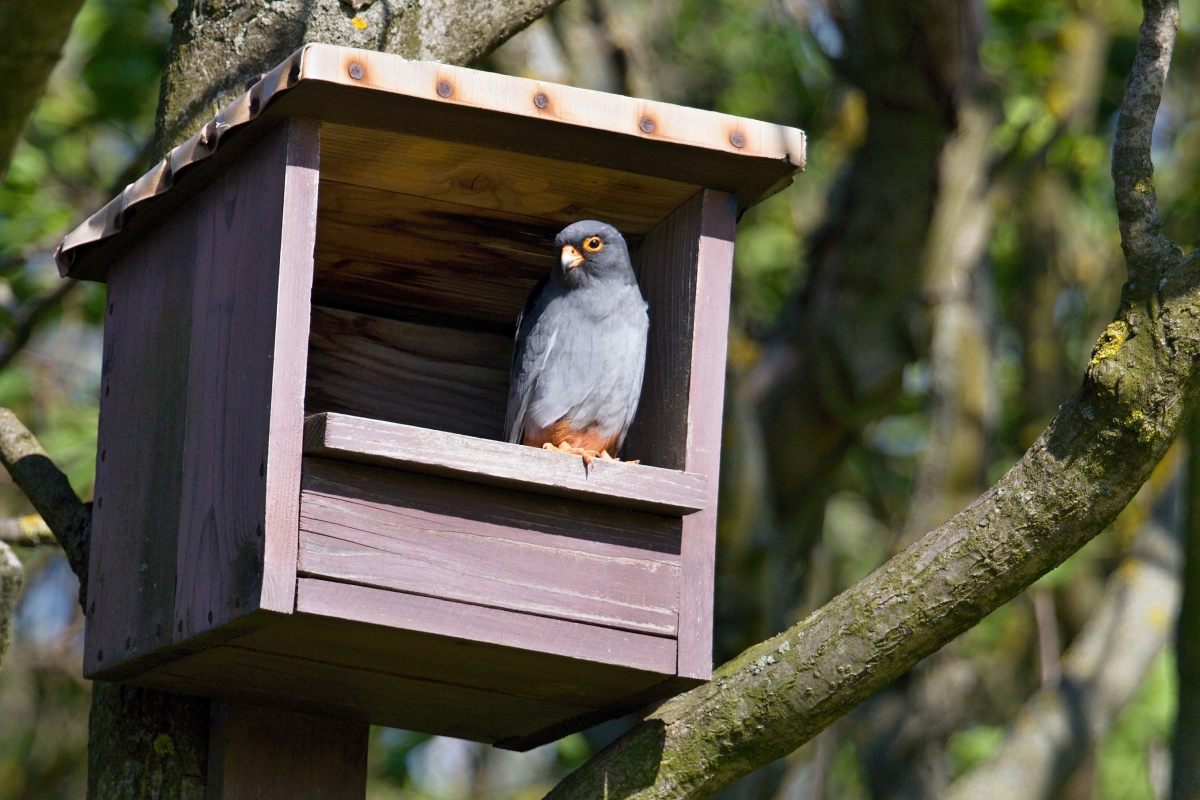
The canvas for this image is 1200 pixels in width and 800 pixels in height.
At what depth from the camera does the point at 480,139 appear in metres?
3.12

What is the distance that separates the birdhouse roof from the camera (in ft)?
9.37

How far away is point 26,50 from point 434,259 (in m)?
1.15

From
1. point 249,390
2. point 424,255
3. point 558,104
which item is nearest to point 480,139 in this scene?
point 558,104

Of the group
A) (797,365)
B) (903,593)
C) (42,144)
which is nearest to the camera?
(903,593)

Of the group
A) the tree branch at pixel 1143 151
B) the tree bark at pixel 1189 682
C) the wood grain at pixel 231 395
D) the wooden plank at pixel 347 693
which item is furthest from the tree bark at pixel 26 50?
the tree bark at pixel 1189 682

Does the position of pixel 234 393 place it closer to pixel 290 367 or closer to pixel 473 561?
pixel 290 367

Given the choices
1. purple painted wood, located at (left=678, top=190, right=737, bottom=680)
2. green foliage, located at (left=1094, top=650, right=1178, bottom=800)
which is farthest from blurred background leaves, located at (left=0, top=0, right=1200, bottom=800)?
purple painted wood, located at (left=678, top=190, right=737, bottom=680)

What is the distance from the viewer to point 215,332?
122 inches

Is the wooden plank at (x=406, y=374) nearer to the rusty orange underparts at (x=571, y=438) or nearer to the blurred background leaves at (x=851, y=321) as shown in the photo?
the rusty orange underparts at (x=571, y=438)

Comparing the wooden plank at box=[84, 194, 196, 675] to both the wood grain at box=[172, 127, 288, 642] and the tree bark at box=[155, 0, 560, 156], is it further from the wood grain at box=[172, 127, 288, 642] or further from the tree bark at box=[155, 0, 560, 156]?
the tree bark at box=[155, 0, 560, 156]

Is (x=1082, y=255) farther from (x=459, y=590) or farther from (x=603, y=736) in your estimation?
(x=459, y=590)

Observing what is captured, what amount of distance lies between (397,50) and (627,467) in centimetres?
141

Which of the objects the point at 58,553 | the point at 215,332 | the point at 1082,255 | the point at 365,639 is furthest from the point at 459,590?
the point at 1082,255

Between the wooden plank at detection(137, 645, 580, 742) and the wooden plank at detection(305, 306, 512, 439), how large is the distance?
913 mm
